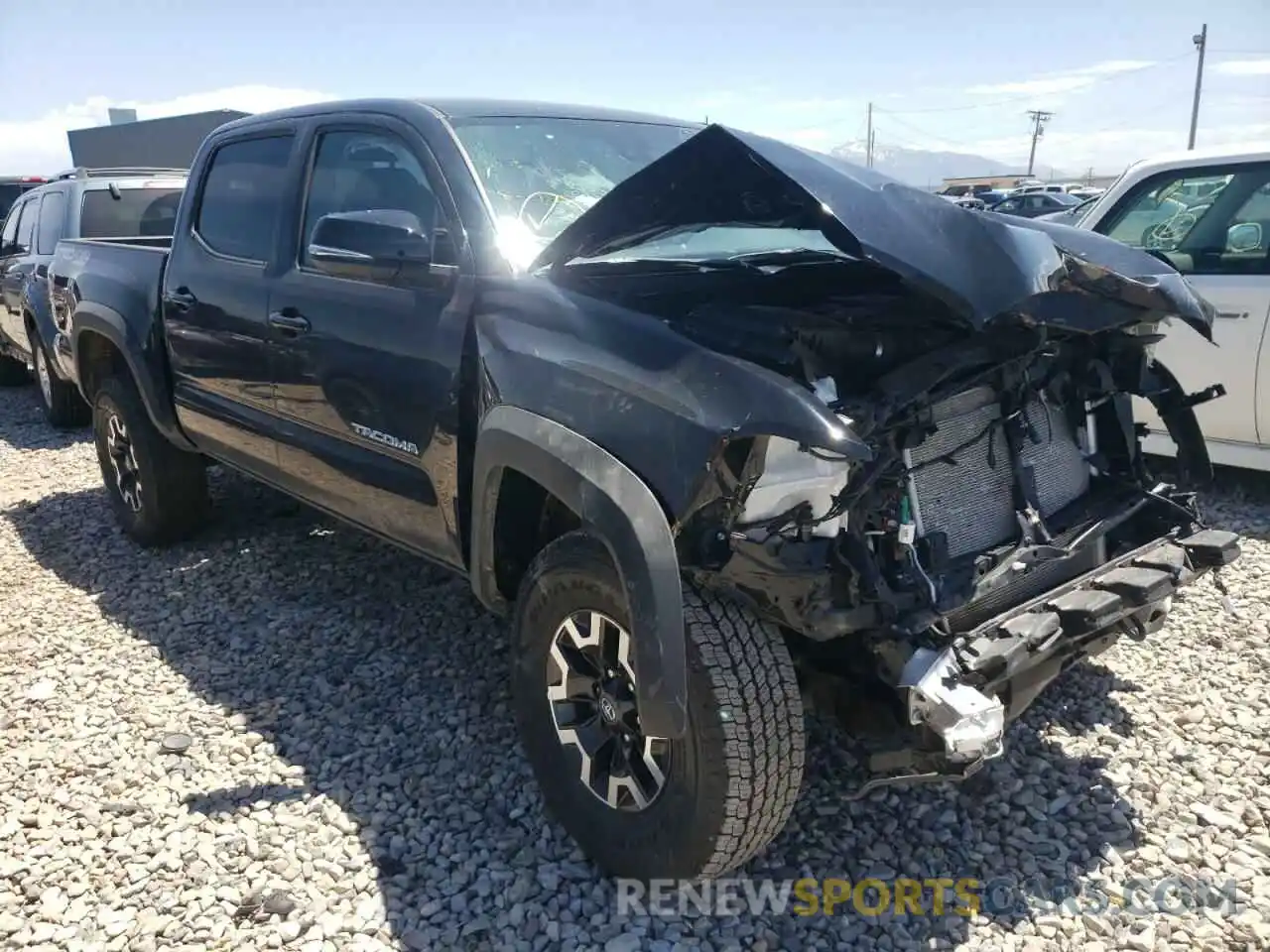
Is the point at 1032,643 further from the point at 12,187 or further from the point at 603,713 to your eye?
the point at 12,187

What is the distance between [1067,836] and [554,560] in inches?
63.5

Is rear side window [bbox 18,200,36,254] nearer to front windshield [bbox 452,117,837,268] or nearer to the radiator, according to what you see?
front windshield [bbox 452,117,837,268]

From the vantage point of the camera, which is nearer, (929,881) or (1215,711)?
(929,881)

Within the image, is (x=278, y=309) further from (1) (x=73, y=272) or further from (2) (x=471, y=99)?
(1) (x=73, y=272)

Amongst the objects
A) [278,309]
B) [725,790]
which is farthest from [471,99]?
[725,790]

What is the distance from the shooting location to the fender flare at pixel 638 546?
2.13 m

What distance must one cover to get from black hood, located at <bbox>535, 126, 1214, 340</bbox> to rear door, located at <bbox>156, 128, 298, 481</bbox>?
5.66 ft

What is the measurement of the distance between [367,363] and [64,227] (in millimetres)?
5840

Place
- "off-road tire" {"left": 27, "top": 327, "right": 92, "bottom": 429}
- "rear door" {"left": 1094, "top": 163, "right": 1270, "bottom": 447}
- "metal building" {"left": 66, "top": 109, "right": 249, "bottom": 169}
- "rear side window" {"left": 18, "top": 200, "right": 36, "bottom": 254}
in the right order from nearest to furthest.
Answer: "rear door" {"left": 1094, "top": 163, "right": 1270, "bottom": 447}
"off-road tire" {"left": 27, "top": 327, "right": 92, "bottom": 429}
"rear side window" {"left": 18, "top": 200, "right": 36, "bottom": 254}
"metal building" {"left": 66, "top": 109, "right": 249, "bottom": 169}

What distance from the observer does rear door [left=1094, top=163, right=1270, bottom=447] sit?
16.7ft

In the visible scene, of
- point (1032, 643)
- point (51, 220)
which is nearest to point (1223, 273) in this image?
point (1032, 643)

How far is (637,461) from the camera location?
228cm

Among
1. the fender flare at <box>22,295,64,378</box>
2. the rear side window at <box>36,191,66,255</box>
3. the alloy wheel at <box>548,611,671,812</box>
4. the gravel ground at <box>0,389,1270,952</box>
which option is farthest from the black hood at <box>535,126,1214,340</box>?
the rear side window at <box>36,191,66,255</box>

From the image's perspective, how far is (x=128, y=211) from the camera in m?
7.89
